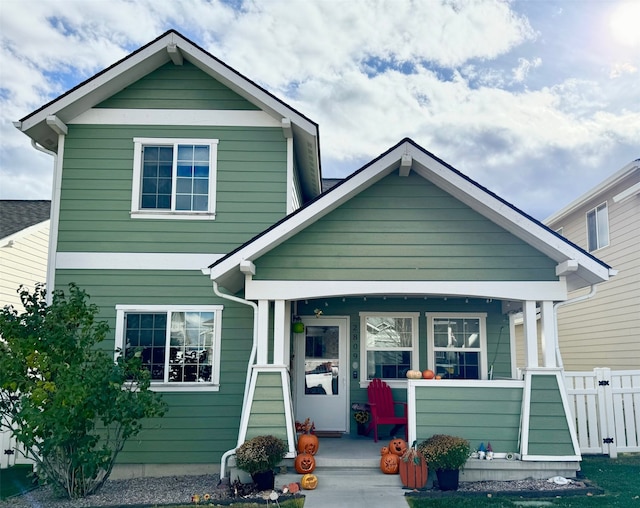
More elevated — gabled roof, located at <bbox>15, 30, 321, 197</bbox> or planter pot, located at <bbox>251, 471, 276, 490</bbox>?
gabled roof, located at <bbox>15, 30, 321, 197</bbox>

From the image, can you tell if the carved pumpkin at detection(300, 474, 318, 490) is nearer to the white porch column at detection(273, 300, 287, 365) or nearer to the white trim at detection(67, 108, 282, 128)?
the white porch column at detection(273, 300, 287, 365)

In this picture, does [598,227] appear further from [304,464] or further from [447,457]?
[304,464]

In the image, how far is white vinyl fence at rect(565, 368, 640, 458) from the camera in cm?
1014

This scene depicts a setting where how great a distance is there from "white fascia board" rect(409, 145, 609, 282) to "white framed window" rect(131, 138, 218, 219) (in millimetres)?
3768

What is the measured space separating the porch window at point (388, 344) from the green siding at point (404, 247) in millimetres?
2828

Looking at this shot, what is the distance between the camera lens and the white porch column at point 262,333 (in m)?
8.34

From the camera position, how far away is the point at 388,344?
36.6 feet

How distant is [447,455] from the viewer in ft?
24.8

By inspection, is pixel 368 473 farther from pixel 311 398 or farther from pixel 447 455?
pixel 311 398

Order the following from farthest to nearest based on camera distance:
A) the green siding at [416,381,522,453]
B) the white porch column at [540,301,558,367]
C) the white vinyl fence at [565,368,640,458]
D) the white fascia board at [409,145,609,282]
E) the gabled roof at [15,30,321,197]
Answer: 1. the white vinyl fence at [565,368,640,458]
2. the gabled roof at [15,30,321,197]
3. the white porch column at [540,301,558,367]
4. the green siding at [416,381,522,453]
5. the white fascia board at [409,145,609,282]

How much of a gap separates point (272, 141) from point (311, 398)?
4.76 metres

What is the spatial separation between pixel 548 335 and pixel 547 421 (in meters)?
1.18

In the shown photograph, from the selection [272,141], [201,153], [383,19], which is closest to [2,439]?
[201,153]

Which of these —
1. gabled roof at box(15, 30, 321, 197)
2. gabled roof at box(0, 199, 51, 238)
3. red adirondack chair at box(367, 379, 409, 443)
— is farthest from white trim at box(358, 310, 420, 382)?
gabled roof at box(0, 199, 51, 238)
